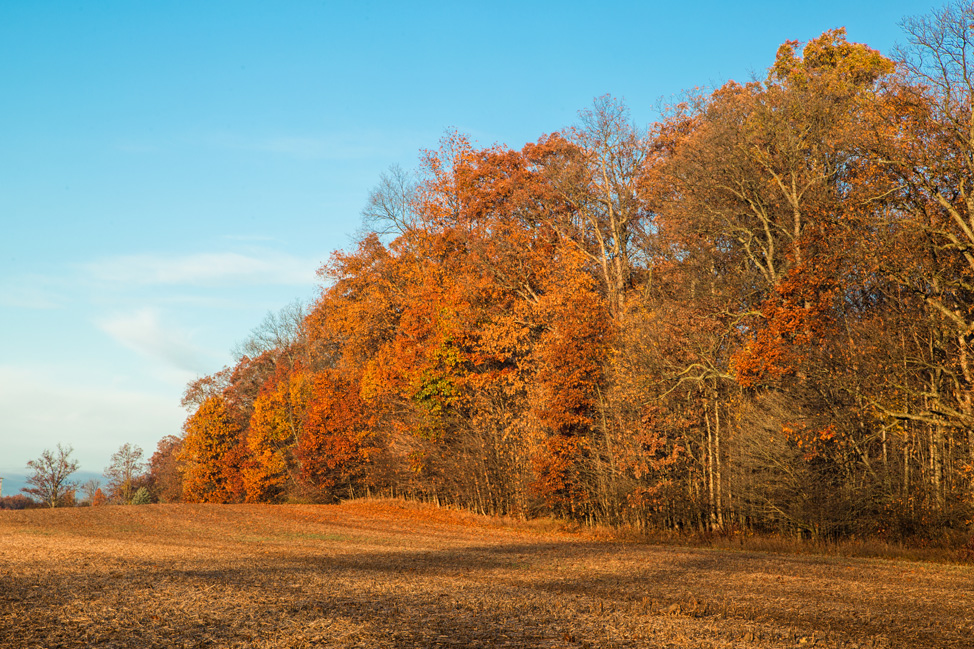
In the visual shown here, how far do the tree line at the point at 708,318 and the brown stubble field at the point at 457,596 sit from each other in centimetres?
482

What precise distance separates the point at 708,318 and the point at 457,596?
55.9ft

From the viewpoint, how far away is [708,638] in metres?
8.47

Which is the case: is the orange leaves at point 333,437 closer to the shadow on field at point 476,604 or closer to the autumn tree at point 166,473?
the autumn tree at point 166,473

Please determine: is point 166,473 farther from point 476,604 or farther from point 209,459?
point 476,604

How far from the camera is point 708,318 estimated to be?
2562cm

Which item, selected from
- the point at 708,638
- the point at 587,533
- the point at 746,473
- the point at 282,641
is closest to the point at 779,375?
the point at 746,473

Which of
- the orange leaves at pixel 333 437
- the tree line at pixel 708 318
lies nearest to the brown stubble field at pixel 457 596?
the tree line at pixel 708 318

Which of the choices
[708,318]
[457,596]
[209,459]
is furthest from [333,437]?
[457,596]

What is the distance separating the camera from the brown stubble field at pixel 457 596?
27.6ft

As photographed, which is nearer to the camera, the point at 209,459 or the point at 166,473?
the point at 209,459

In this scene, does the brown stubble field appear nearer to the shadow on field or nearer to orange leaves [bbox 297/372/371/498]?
the shadow on field

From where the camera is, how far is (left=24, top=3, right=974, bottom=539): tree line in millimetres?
20375

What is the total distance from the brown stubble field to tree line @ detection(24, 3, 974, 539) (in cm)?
482

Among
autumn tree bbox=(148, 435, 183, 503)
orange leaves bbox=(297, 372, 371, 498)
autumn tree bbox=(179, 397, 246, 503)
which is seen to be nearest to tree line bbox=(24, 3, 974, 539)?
orange leaves bbox=(297, 372, 371, 498)
